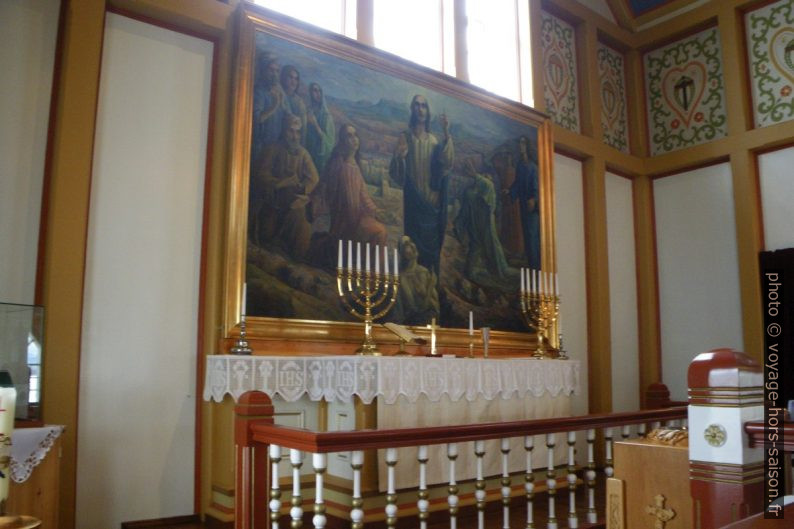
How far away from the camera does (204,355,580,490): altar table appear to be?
5.14 meters

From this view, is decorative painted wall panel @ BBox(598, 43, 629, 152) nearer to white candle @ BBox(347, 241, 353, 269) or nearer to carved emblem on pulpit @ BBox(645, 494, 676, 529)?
white candle @ BBox(347, 241, 353, 269)

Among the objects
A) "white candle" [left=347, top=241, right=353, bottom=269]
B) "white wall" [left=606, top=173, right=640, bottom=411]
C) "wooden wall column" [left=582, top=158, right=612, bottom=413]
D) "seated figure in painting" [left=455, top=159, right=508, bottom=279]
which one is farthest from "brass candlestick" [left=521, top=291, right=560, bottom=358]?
"white candle" [left=347, top=241, right=353, bottom=269]

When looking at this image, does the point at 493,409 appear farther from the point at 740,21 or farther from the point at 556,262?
the point at 740,21

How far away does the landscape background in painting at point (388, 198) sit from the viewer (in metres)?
5.93

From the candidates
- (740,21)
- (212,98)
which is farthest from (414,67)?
(740,21)

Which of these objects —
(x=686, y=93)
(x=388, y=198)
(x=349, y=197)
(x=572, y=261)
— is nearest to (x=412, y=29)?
(x=388, y=198)

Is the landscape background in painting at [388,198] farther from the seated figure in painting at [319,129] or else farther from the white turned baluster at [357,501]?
the white turned baluster at [357,501]

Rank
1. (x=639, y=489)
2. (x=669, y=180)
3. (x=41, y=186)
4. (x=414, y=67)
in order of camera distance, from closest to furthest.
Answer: (x=639, y=489) → (x=41, y=186) → (x=414, y=67) → (x=669, y=180)

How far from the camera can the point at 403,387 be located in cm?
523

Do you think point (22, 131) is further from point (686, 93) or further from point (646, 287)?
point (686, 93)

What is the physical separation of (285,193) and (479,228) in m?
2.58

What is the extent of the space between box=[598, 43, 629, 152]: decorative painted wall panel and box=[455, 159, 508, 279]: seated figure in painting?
126 inches

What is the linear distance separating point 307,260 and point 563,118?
16.7 ft

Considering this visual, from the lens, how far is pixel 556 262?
8672 millimetres
